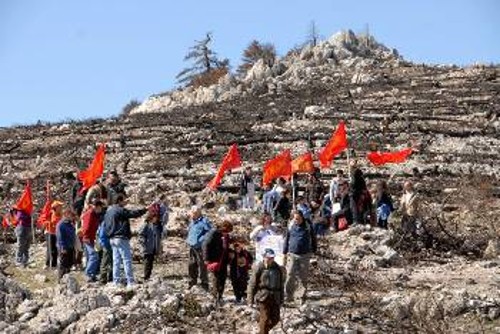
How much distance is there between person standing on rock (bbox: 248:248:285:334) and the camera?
13617 millimetres

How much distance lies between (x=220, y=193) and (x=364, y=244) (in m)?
10.1

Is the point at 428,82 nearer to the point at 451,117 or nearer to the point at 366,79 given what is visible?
the point at 366,79

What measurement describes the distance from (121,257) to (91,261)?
146 centimetres

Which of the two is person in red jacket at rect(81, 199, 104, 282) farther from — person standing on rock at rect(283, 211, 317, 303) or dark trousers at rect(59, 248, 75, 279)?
person standing on rock at rect(283, 211, 317, 303)

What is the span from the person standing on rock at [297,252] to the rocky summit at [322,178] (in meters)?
0.50

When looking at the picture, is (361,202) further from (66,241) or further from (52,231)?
(66,241)

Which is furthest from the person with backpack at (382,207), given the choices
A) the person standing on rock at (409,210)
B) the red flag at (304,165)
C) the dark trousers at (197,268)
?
the dark trousers at (197,268)

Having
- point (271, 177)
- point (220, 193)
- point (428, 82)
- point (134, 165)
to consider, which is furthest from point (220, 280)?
point (428, 82)

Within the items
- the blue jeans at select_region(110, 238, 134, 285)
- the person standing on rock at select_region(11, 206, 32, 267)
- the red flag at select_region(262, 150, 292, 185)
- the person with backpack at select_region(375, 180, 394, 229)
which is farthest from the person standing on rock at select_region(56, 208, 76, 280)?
the person with backpack at select_region(375, 180, 394, 229)

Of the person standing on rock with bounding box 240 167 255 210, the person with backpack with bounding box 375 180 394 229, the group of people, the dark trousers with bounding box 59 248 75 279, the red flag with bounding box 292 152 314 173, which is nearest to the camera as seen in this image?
the group of people

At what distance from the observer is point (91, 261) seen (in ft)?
57.6

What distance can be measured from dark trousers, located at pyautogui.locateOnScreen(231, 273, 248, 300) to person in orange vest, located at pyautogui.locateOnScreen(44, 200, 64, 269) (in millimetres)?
5434

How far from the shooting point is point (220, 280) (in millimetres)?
15305

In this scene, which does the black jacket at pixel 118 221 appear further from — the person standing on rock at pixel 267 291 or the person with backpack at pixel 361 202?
the person with backpack at pixel 361 202
